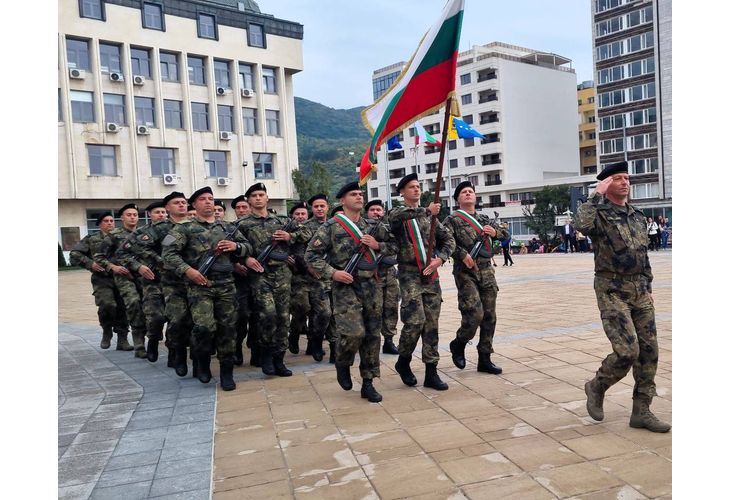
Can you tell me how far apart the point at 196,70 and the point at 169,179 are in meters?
7.64

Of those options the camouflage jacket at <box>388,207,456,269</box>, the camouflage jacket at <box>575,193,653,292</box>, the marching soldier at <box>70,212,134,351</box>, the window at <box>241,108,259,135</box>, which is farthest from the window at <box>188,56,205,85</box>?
the camouflage jacket at <box>575,193,653,292</box>

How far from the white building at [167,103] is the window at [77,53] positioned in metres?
0.06

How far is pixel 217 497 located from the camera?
385cm

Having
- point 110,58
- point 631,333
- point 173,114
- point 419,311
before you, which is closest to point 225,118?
point 173,114

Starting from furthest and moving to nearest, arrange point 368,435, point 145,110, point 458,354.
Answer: point 145,110
point 458,354
point 368,435

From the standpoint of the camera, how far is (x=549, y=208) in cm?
4188

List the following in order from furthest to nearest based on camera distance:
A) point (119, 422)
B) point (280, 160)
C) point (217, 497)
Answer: point (280, 160), point (119, 422), point (217, 497)

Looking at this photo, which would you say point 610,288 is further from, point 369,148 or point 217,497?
point 217,497

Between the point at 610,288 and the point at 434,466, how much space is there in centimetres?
193

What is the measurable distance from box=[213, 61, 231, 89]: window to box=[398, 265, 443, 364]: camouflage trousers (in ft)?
124

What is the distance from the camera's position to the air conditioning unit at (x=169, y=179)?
1511 inches

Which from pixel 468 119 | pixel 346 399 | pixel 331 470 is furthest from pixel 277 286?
pixel 468 119

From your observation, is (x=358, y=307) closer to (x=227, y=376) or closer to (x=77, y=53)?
(x=227, y=376)

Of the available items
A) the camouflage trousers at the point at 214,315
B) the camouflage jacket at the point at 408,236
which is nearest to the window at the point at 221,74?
the camouflage trousers at the point at 214,315
